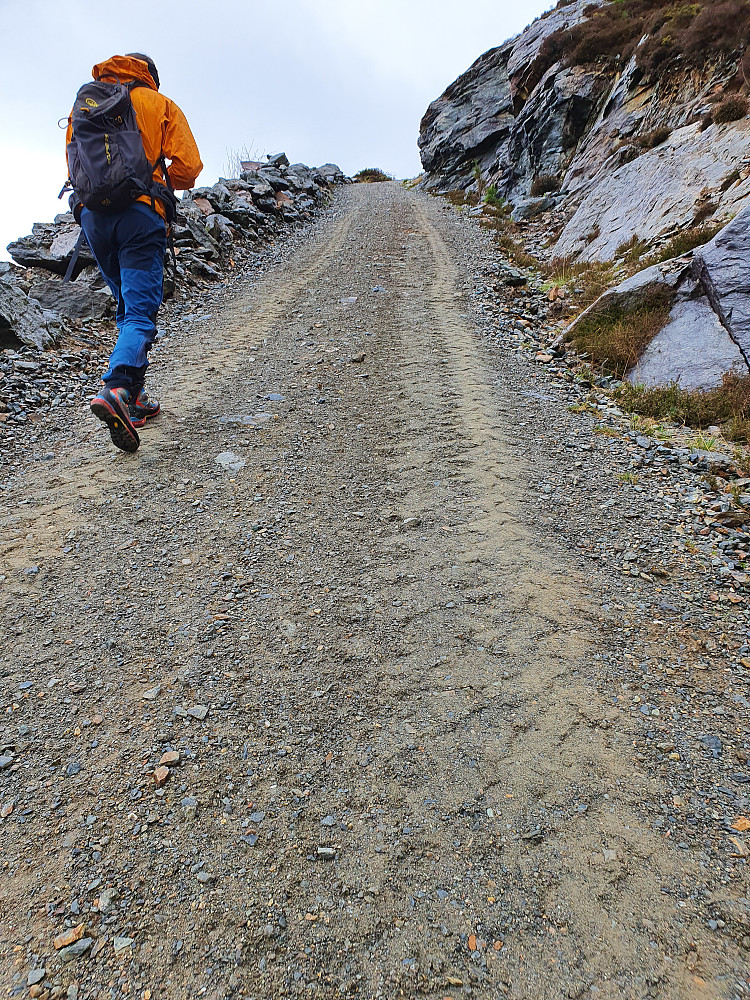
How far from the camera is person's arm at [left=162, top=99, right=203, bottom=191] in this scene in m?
4.19

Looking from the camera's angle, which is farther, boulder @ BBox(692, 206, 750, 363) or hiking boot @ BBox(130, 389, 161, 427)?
boulder @ BBox(692, 206, 750, 363)

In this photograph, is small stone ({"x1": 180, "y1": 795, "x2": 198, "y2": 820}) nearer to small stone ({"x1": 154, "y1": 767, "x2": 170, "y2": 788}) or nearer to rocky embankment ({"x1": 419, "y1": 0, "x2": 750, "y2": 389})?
small stone ({"x1": 154, "y1": 767, "x2": 170, "y2": 788})

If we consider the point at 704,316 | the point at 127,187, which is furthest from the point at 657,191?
the point at 127,187

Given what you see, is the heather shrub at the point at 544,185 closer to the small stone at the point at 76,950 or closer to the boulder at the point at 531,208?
the boulder at the point at 531,208

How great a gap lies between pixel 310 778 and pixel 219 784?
0.37 meters

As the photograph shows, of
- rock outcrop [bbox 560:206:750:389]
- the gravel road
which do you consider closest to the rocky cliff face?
rock outcrop [bbox 560:206:750:389]

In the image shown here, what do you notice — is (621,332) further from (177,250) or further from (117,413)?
(177,250)

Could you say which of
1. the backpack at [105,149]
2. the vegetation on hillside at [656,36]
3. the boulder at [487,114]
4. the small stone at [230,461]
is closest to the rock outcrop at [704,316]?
the small stone at [230,461]

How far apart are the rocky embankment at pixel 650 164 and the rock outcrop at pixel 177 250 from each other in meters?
7.06

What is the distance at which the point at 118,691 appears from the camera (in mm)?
2576

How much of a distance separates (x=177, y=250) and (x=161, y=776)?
1098 centimetres

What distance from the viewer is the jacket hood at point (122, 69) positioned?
412cm

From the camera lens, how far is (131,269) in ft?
14.3

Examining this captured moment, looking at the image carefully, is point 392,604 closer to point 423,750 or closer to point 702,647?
point 423,750
